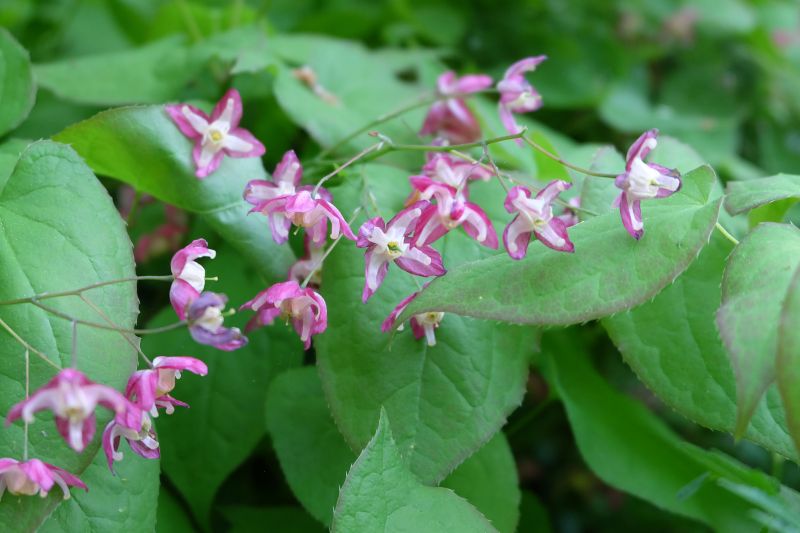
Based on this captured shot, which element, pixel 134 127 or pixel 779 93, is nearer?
pixel 134 127

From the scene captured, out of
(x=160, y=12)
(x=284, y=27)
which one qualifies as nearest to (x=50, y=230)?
(x=160, y=12)

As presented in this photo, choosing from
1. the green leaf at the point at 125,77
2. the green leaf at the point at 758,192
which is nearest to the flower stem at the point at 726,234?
the green leaf at the point at 758,192

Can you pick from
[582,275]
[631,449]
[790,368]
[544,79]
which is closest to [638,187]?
[582,275]

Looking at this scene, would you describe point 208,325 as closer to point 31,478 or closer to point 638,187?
point 31,478

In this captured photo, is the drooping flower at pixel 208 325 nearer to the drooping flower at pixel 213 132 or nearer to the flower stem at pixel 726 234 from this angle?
the drooping flower at pixel 213 132

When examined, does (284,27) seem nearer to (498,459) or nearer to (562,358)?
(562,358)

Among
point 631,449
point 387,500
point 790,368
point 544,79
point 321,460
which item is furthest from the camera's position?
point 544,79

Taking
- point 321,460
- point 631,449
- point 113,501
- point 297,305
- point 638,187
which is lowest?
point 631,449
